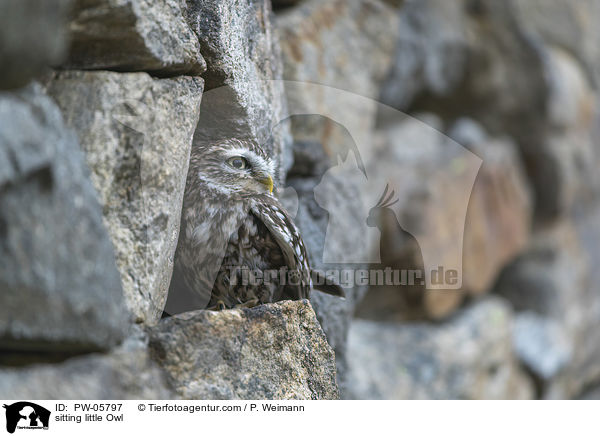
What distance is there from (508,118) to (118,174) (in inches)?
169

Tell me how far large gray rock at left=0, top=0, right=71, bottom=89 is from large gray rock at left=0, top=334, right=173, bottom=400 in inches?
17.5

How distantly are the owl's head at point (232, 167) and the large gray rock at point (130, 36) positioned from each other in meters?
0.36

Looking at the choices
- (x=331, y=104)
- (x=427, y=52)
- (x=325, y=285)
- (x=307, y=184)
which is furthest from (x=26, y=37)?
(x=427, y=52)

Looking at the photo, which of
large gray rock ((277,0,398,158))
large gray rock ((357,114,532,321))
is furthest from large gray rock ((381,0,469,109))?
large gray rock ((277,0,398,158))

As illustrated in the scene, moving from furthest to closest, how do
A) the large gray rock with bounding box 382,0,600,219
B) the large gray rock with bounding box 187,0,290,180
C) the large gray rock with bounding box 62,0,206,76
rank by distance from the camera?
the large gray rock with bounding box 382,0,600,219 → the large gray rock with bounding box 187,0,290,180 → the large gray rock with bounding box 62,0,206,76

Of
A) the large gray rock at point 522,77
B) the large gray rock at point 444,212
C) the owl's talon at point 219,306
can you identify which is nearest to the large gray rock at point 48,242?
the owl's talon at point 219,306

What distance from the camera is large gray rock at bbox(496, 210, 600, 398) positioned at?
4.73m

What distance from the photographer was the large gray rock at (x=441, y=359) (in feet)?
12.5

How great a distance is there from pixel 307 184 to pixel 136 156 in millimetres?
1171

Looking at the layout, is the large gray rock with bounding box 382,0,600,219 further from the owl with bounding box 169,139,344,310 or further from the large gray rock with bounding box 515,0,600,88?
the owl with bounding box 169,139,344,310

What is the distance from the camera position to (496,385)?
439 cm
